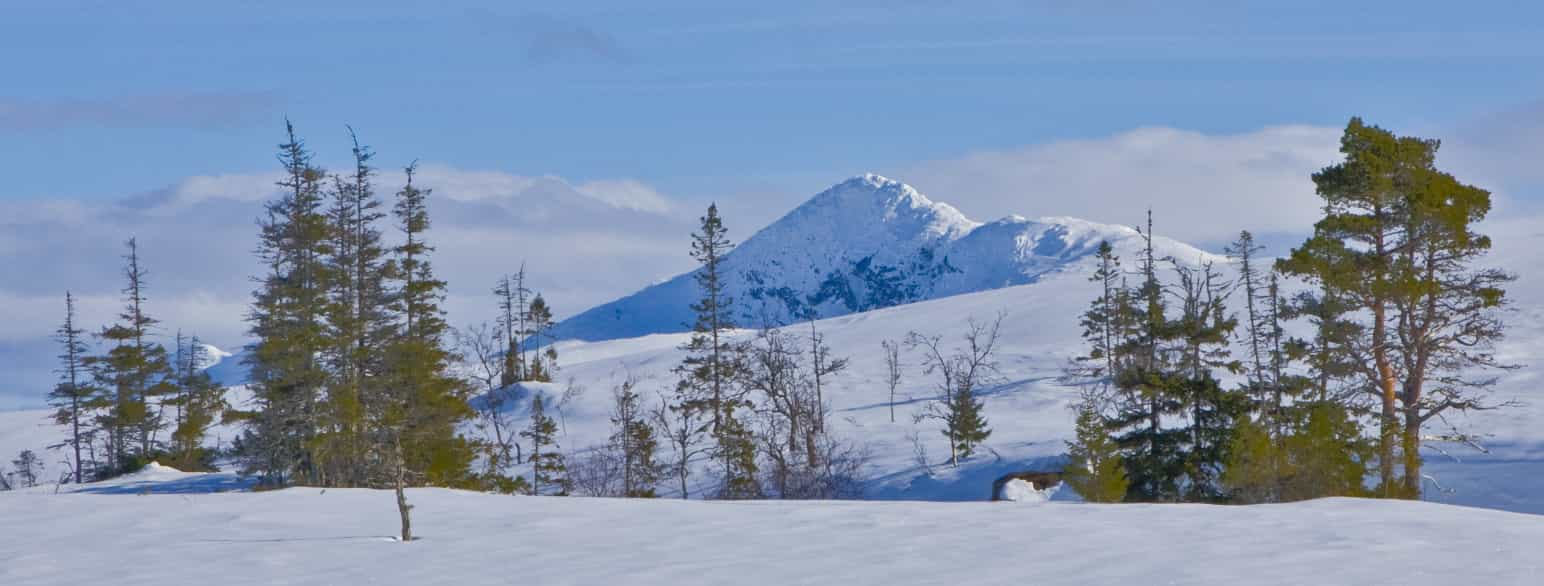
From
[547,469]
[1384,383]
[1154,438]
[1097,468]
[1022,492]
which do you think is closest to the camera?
[1384,383]

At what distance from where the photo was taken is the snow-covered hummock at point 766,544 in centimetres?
1255

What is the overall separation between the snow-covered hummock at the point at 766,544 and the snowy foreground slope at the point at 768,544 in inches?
1.8

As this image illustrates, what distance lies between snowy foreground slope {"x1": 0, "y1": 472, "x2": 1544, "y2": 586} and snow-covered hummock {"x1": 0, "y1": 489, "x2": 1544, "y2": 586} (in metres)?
0.05

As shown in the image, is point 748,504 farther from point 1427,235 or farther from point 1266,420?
point 1427,235

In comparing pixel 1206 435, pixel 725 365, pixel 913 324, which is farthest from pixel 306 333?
pixel 913 324

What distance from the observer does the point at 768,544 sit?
15.1 meters

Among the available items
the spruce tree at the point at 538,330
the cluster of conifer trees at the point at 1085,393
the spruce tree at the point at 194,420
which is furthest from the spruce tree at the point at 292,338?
the spruce tree at the point at 538,330

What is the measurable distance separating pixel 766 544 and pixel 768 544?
25 millimetres

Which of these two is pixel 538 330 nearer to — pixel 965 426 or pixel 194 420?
pixel 194 420

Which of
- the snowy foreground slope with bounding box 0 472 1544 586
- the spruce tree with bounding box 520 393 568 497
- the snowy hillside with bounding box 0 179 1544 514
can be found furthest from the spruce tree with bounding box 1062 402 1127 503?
the spruce tree with bounding box 520 393 568 497

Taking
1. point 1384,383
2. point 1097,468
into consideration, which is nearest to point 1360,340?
point 1384,383

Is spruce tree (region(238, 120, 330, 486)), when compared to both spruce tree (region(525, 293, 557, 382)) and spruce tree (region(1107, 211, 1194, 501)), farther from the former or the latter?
spruce tree (region(525, 293, 557, 382))

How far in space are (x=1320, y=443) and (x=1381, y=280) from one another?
5897 millimetres

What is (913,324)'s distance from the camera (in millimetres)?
116750
